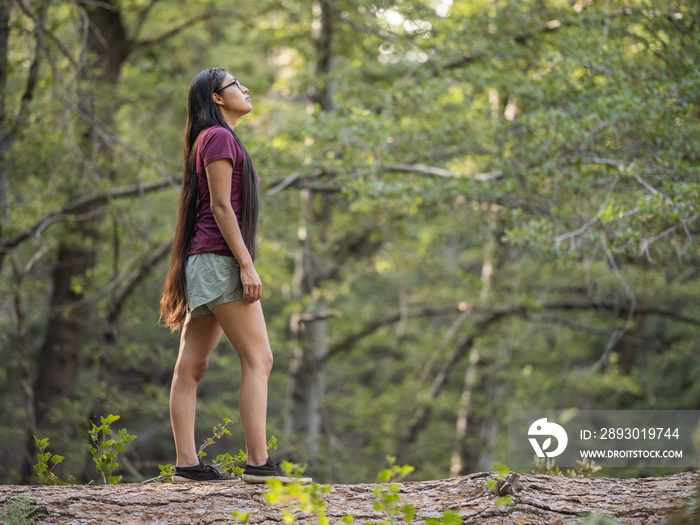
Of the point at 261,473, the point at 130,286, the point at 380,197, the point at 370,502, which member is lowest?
the point at 370,502

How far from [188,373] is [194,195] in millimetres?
776

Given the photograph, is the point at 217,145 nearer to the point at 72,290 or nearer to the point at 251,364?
the point at 251,364

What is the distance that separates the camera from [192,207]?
3023mm

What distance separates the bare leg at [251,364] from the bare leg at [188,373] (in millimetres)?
185

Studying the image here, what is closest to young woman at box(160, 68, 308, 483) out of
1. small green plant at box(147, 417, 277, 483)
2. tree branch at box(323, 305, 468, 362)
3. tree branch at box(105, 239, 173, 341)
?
small green plant at box(147, 417, 277, 483)

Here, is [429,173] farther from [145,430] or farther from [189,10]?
[145,430]

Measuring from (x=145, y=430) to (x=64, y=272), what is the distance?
5.84 m

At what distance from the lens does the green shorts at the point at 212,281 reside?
2834mm

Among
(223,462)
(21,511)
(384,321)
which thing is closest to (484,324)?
(384,321)

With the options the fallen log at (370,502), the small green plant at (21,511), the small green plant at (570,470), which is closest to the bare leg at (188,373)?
Result: the fallen log at (370,502)

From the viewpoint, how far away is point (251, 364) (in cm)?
292

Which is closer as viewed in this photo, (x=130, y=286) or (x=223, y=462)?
(x=223, y=462)

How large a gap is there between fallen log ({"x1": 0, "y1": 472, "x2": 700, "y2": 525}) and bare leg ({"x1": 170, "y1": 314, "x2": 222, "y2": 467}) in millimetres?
222

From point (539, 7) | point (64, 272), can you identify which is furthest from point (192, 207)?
point (64, 272)
